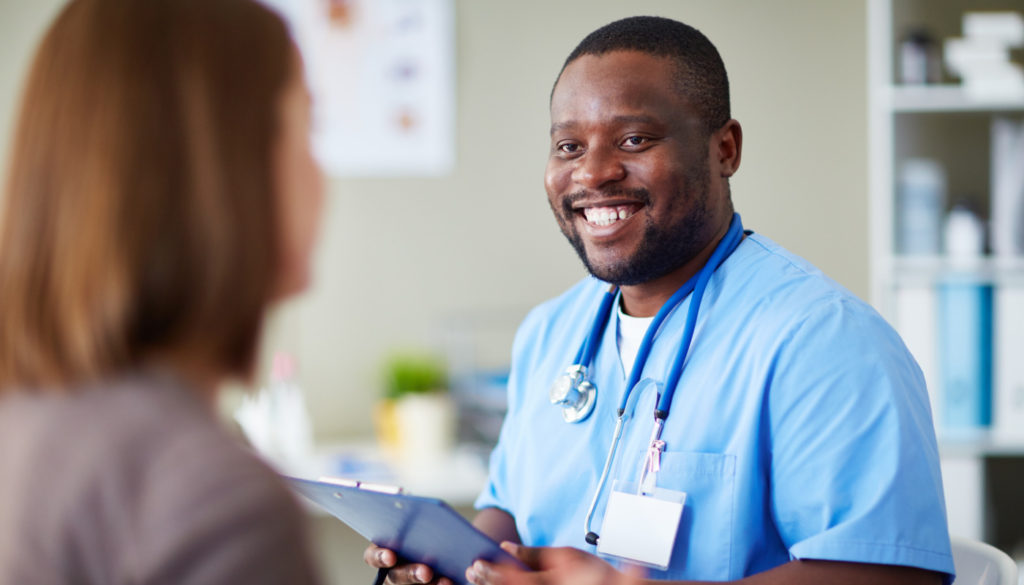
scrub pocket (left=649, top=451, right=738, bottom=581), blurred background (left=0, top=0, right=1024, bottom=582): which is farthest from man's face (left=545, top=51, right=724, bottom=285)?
blurred background (left=0, top=0, right=1024, bottom=582)

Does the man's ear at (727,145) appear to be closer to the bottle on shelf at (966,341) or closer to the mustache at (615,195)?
the mustache at (615,195)

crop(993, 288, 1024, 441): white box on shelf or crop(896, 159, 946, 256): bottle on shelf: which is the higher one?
crop(896, 159, 946, 256): bottle on shelf

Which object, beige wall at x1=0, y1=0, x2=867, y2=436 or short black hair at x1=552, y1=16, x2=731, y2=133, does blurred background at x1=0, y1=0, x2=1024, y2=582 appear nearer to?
beige wall at x1=0, y1=0, x2=867, y2=436

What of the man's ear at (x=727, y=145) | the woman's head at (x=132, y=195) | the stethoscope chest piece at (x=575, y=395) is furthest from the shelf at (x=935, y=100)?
the woman's head at (x=132, y=195)

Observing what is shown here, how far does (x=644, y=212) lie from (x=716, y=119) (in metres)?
0.17

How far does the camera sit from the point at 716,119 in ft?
4.33

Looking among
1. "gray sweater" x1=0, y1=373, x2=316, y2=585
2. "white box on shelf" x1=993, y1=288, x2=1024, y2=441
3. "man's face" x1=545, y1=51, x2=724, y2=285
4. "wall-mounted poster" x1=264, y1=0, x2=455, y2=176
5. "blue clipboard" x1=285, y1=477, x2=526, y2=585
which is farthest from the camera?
"wall-mounted poster" x1=264, y1=0, x2=455, y2=176

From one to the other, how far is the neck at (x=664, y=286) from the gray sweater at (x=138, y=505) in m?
0.84

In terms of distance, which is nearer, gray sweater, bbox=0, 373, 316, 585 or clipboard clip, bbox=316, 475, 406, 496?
gray sweater, bbox=0, 373, 316, 585

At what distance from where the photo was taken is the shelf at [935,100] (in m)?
2.34

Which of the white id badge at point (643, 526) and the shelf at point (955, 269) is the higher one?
the shelf at point (955, 269)

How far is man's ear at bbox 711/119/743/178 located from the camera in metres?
1.33

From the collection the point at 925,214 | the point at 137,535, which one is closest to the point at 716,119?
the point at 137,535

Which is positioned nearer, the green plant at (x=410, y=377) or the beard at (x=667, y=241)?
the beard at (x=667, y=241)
